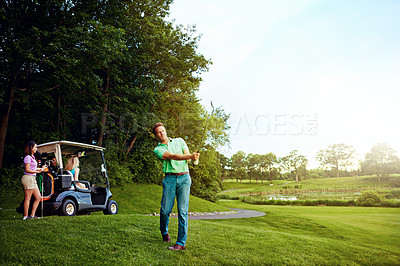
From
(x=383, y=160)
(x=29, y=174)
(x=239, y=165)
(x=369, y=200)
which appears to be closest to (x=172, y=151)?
(x=29, y=174)

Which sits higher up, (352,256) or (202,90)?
(202,90)

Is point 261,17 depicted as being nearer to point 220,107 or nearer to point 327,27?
point 327,27

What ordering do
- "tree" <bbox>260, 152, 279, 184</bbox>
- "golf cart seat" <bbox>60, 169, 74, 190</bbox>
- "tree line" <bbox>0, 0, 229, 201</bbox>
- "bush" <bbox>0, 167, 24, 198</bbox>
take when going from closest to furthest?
"golf cart seat" <bbox>60, 169, 74, 190</bbox> → "tree line" <bbox>0, 0, 229, 201</bbox> → "bush" <bbox>0, 167, 24, 198</bbox> → "tree" <bbox>260, 152, 279, 184</bbox>

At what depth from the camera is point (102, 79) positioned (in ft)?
48.5

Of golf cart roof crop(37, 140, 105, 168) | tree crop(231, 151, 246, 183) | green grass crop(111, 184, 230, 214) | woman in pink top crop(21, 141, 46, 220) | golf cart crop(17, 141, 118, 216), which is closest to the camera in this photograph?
woman in pink top crop(21, 141, 46, 220)

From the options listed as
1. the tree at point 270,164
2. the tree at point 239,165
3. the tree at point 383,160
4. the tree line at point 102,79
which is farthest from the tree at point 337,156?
the tree line at point 102,79

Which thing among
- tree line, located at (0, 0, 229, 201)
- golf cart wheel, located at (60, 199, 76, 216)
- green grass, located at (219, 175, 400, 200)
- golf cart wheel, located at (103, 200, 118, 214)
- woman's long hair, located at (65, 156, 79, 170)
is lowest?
green grass, located at (219, 175, 400, 200)

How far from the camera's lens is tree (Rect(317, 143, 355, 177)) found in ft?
196

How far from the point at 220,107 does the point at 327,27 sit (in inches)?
722

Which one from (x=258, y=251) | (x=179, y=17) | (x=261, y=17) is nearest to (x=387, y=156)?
(x=261, y=17)

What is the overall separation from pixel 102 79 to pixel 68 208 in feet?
30.1

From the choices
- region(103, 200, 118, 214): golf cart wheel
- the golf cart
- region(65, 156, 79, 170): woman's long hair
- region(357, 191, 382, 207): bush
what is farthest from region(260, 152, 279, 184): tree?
region(65, 156, 79, 170): woman's long hair

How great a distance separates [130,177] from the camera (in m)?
18.4

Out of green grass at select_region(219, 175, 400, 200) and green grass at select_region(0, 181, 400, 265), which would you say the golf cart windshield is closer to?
green grass at select_region(0, 181, 400, 265)
